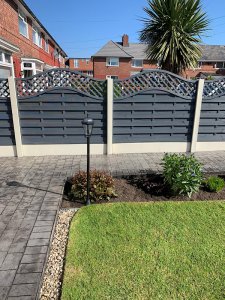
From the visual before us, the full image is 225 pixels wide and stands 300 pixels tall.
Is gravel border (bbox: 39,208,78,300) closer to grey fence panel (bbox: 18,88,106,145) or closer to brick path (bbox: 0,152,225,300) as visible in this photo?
brick path (bbox: 0,152,225,300)

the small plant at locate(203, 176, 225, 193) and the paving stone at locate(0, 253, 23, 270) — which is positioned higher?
the small plant at locate(203, 176, 225, 193)

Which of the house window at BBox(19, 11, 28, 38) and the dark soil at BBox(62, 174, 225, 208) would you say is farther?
the house window at BBox(19, 11, 28, 38)

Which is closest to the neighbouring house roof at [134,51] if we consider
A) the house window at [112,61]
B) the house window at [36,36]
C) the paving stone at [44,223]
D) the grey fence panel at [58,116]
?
the house window at [112,61]

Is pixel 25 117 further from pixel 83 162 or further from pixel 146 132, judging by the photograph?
pixel 146 132

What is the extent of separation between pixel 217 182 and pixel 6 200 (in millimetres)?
4266

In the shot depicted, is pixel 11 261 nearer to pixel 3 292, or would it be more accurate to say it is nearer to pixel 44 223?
pixel 3 292

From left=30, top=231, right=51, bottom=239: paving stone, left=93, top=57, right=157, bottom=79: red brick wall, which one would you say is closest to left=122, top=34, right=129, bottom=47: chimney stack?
left=93, top=57, right=157, bottom=79: red brick wall

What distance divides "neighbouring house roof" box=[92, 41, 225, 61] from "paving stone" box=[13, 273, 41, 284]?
1169 inches

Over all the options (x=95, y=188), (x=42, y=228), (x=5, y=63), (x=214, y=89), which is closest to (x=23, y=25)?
(x=5, y=63)

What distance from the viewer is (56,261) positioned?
3002 millimetres

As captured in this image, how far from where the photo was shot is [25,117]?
21.6ft

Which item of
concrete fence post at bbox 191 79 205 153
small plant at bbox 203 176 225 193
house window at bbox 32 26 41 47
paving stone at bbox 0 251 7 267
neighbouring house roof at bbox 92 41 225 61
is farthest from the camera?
neighbouring house roof at bbox 92 41 225 61

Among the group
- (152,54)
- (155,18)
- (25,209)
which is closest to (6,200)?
(25,209)

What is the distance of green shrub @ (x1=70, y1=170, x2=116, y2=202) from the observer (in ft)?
14.8
